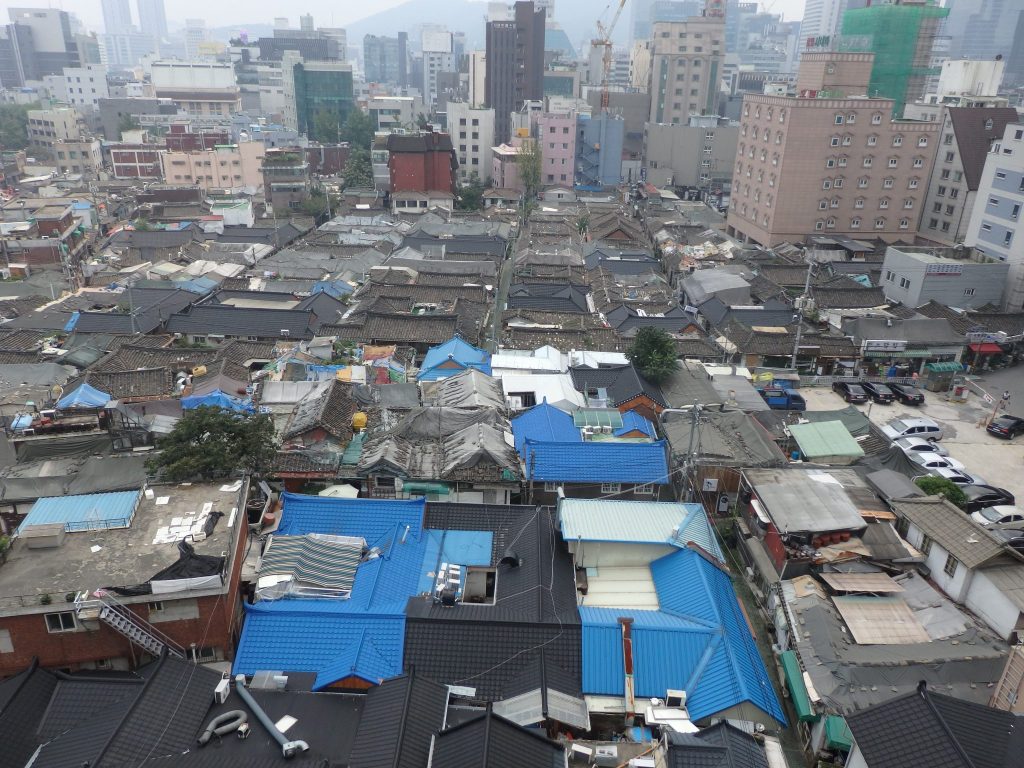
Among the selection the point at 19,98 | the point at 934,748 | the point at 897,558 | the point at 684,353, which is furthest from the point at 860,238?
the point at 19,98

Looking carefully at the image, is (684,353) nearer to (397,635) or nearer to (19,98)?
(397,635)

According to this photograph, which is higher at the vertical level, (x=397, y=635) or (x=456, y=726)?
(x=456, y=726)

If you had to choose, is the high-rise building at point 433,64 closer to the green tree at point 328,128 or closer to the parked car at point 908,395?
the green tree at point 328,128

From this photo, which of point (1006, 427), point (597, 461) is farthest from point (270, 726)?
point (1006, 427)

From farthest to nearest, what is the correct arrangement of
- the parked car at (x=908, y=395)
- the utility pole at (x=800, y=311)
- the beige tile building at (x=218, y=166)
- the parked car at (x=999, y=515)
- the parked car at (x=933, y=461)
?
the beige tile building at (x=218, y=166) → the utility pole at (x=800, y=311) → the parked car at (x=908, y=395) → the parked car at (x=933, y=461) → the parked car at (x=999, y=515)

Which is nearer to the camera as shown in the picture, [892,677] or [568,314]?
[892,677]

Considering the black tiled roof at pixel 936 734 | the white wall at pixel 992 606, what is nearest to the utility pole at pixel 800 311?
the white wall at pixel 992 606

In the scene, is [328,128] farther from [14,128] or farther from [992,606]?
[992,606]
